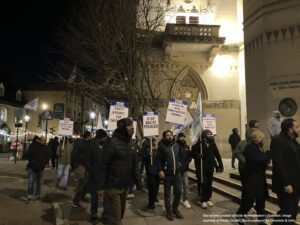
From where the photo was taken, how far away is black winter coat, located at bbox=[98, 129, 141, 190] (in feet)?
19.0

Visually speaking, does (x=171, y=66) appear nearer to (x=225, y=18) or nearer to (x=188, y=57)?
(x=188, y=57)

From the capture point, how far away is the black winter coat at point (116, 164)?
5805 mm

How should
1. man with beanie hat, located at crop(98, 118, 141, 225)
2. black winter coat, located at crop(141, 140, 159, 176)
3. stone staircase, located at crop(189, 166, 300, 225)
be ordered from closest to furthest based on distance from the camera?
man with beanie hat, located at crop(98, 118, 141, 225) → stone staircase, located at crop(189, 166, 300, 225) → black winter coat, located at crop(141, 140, 159, 176)

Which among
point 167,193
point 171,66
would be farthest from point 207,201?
point 171,66

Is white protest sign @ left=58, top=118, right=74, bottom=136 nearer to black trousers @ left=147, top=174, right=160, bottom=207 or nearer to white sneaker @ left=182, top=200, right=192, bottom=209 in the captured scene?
black trousers @ left=147, top=174, right=160, bottom=207

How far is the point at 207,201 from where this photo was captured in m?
9.42

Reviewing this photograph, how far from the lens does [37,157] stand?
1093cm

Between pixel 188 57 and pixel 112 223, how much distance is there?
67.8ft

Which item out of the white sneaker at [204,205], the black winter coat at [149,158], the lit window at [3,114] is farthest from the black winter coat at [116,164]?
the lit window at [3,114]

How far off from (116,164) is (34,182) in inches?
252

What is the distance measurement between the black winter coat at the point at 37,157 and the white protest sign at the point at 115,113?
2.19 meters

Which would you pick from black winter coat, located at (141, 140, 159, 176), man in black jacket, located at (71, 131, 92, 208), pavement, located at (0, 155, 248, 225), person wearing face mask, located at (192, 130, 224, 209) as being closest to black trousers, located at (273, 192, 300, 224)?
pavement, located at (0, 155, 248, 225)

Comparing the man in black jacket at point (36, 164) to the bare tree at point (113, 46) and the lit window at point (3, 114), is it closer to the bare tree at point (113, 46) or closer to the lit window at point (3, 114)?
the bare tree at point (113, 46)

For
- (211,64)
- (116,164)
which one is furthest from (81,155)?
(211,64)
